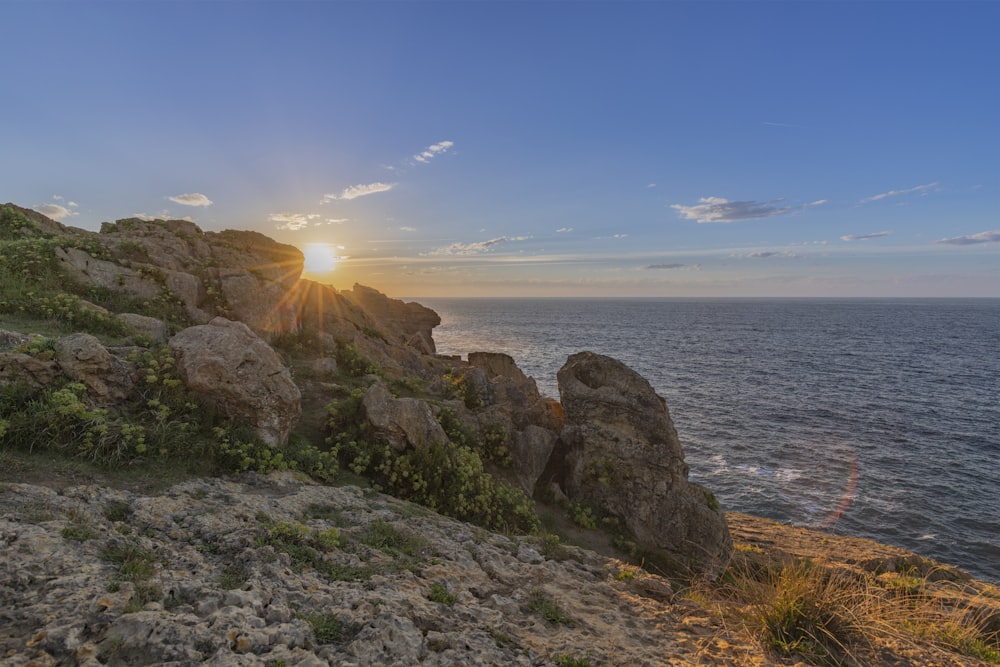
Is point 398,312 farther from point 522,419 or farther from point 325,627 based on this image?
point 325,627

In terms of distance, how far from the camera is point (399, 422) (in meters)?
13.5

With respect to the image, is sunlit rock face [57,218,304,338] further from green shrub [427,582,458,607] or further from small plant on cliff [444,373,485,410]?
green shrub [427,582,458,607]

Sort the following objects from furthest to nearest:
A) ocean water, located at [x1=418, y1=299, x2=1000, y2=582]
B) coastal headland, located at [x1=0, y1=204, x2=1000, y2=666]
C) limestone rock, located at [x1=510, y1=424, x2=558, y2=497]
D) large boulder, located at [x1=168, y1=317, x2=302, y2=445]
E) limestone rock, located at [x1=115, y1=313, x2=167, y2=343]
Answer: ocean water, located at [x1=418, y1=299, x2=1000, y2=582] < limestone rock, located at [x1=510, y1=424, x2=558, y2=497] < limestone rock, located at [x1=115, y1=313, x2=167, y2=343] < large boulder, located at [x1=168, y1=317, x2=302, y2=445] < coastal headland, located at [x1=0, y1=204, x2=1000, y2=666]

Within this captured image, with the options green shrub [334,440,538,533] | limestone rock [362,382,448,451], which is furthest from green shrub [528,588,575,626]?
limestone rock [362,382,448,451]

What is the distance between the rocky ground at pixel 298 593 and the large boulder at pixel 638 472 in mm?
7817

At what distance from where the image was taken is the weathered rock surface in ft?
16.1

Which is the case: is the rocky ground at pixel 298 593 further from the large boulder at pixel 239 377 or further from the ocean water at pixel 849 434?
the ocean water at pixel 849 434

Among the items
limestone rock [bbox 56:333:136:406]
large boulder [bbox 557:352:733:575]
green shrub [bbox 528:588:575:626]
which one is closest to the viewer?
green shrub [bbox 528:588:575:626]

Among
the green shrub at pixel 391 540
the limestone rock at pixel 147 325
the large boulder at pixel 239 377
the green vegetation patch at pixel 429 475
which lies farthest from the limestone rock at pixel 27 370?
the green shrub at pixel 391 540

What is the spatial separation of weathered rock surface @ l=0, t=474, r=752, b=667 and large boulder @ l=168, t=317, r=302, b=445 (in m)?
1.72

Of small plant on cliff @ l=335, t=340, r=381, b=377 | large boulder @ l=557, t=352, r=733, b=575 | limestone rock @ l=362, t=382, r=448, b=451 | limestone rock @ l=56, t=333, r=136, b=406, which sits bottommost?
large boulder @ l=557, t=352, r=733, b=575

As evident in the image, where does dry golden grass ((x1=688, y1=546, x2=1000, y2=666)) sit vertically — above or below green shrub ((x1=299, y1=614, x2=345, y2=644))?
below

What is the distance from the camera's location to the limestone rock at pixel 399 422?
43.4 feet

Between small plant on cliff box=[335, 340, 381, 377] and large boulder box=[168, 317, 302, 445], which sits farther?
→ small plant on cliff box=[335, 340, 381, 377]
